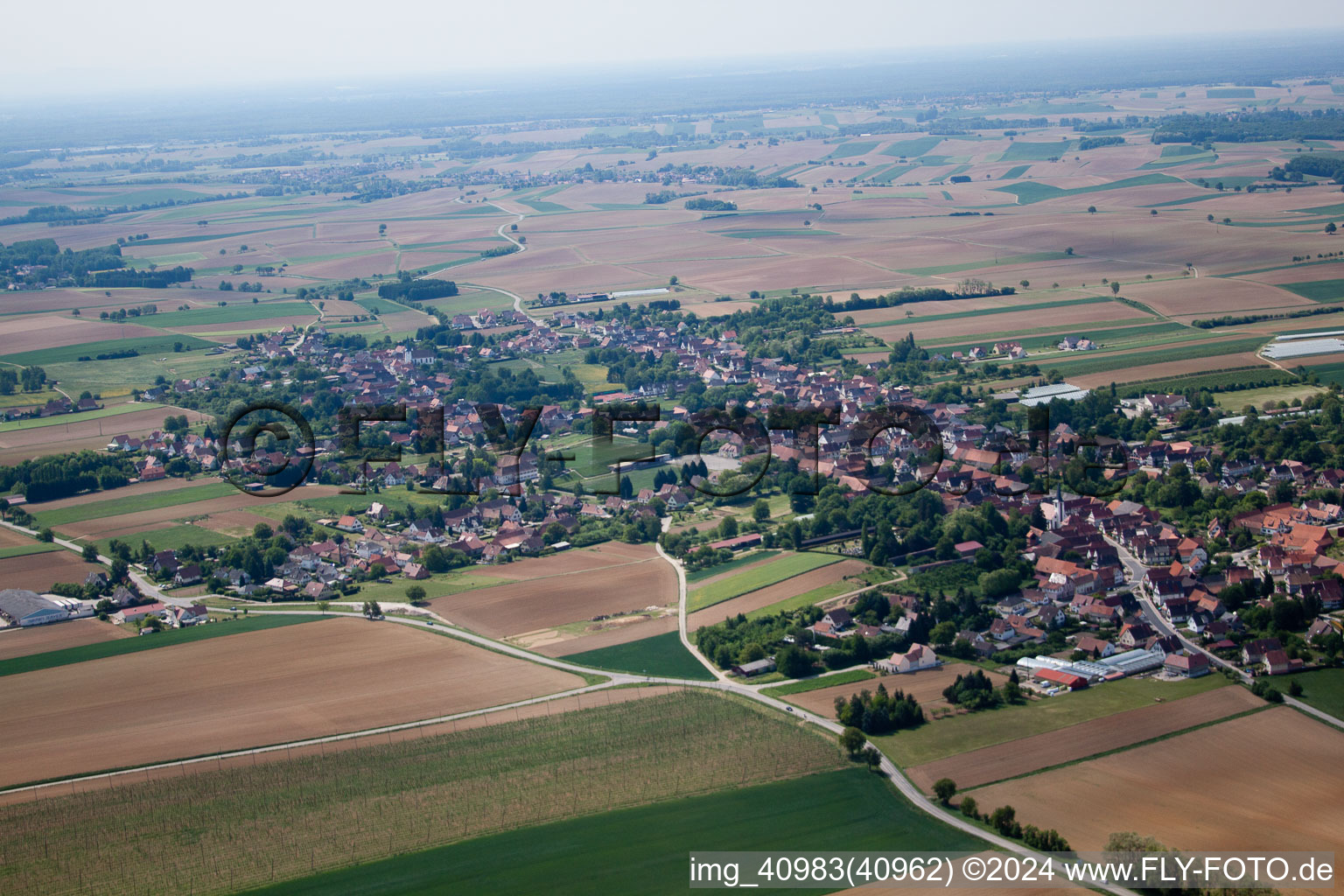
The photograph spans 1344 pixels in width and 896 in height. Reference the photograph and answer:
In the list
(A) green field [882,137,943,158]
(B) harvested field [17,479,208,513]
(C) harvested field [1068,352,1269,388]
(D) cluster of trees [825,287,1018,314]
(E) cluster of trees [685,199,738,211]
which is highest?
(A) green field [882,137,943,158]

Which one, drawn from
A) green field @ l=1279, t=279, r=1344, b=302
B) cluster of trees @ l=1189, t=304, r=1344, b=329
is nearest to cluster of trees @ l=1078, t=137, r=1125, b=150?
green field @ l=1279, t=279, r=1344, b=302

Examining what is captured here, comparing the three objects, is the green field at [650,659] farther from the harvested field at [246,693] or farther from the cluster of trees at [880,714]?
the cluster of trees at [880,714]

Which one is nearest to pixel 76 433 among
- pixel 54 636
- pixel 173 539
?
pixel 173 539

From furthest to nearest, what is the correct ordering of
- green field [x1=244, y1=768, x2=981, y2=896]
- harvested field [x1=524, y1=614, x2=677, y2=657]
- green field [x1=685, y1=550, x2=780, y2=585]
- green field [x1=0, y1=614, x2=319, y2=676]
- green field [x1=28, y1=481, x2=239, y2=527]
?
green field [x1=28, y1=481, x2=239, y2=527], green field [x1=685, y1=550, x2=780, y2=585], harvested field [x1=524, y1=614, x2=677, y2=657], green field [x1=0, y1=614, x2=319, y2=676], green field [x1=244, y1=768, x2=981, y2=896]

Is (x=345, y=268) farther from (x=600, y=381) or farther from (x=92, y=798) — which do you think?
(x=92, y=798)

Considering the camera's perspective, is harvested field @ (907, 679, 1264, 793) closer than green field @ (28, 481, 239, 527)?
Yes

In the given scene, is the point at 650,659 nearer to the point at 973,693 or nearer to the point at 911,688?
the point at 911,688

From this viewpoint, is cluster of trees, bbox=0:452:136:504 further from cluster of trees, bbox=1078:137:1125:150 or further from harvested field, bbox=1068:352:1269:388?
cluster of trees, bbox=1078:137:1125:150
